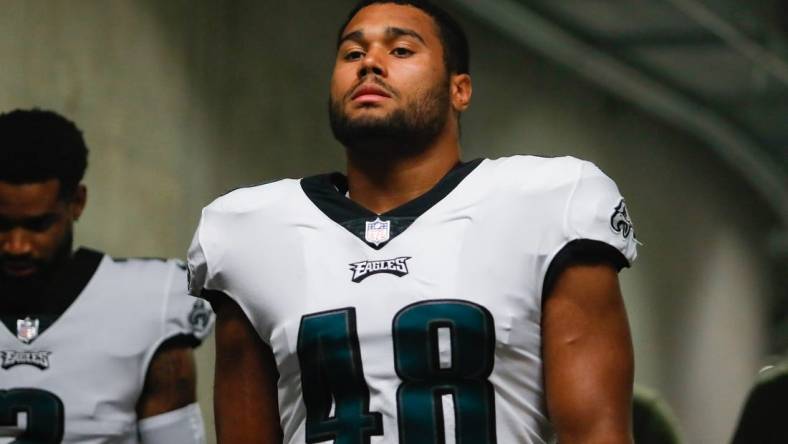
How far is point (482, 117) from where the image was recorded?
201 inches

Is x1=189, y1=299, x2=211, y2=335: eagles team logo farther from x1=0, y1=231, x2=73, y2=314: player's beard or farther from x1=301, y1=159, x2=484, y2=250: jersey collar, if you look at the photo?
x1=301, y1=159, x2=484, y2=250: jersey collar

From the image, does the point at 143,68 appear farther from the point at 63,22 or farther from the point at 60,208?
the point at 60,208

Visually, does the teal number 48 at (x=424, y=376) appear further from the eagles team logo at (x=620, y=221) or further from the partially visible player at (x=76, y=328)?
the partially visible player at (x=76, y=328)

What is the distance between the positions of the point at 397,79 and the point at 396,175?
123mm

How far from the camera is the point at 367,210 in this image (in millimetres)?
1946

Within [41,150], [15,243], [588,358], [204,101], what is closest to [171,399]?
[15,243]

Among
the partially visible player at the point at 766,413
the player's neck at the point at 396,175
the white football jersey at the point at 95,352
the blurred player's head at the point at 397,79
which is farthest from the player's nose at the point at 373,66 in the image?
the white football jersey at the point at 95,352

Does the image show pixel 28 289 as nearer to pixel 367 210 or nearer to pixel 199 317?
pixel 199 317

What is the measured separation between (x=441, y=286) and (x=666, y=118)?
5110 millimetres

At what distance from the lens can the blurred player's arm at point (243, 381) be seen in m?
1.95

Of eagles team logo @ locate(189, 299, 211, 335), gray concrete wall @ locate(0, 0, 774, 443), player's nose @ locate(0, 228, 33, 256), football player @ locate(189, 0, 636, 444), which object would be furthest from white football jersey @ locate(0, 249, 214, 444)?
football player @ locate(189, 0, 636, 444)

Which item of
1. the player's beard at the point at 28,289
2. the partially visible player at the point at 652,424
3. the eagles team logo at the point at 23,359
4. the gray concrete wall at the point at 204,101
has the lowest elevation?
the partially visible player at the point at 652,424

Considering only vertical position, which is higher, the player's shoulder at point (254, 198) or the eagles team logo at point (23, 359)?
the player's shoulder at point (254, 198)

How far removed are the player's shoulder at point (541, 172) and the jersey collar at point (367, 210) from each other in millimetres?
55
